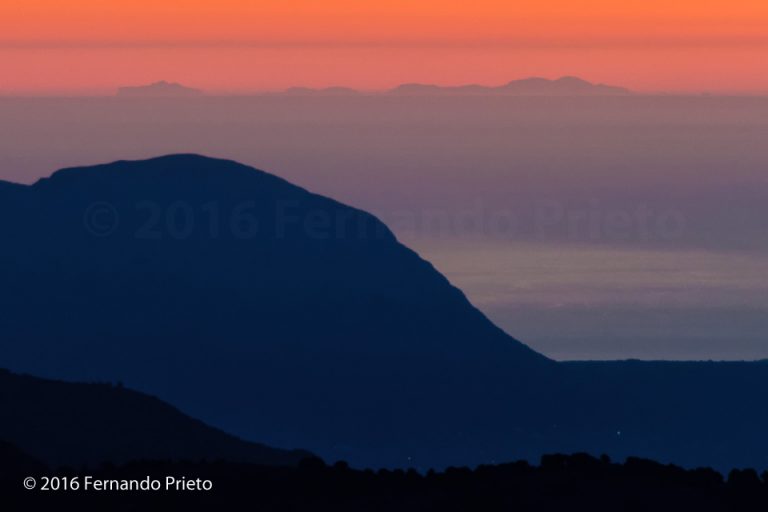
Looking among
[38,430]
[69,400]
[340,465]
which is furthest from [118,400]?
[340,465]

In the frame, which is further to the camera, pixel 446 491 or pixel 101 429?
pixel 101 429

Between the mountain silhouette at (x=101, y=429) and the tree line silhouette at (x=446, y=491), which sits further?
the mountain silhouette at (x=101, y=429)

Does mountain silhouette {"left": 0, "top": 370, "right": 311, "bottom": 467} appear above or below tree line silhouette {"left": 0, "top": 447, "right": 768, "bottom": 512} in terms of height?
above

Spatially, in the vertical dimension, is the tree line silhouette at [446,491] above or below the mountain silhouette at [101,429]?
below

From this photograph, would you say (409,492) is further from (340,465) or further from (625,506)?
(625,506)

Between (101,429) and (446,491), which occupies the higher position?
(101,429)

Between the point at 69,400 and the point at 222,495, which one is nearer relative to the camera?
the point at 222,495

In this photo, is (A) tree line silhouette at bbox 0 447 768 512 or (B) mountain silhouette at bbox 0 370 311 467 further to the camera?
(B) mountain silhouette at bbox 0 370 311 467

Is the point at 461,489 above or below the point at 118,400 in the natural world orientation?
below
